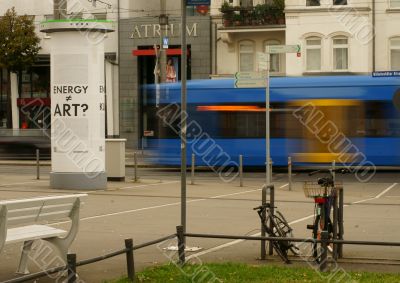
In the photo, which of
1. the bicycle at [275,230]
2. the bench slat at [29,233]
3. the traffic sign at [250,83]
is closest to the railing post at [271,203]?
the bicycle at [275,230]

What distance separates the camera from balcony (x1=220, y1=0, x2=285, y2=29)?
44.3 meters

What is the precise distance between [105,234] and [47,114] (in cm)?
3910

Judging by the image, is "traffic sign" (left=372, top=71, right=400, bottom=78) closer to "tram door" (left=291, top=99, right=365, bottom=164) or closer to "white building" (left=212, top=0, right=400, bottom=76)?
"tram door" (left=291, top=99, right=365, bottom=164)

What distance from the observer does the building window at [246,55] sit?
45875 mm

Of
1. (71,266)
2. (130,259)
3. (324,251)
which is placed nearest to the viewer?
(71,266)

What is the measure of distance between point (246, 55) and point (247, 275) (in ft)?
124

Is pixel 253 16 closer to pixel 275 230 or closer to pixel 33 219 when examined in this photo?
pixel 275 230

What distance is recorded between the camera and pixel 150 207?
56.7ft

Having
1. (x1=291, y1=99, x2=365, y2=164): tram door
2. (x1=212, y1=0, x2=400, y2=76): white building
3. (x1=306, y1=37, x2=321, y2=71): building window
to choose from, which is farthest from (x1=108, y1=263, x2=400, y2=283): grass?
(x1=306, y1=37, x2=321, y2=71): building window

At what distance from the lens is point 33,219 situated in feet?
29.5

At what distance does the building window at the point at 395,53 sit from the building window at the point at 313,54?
3.58 m

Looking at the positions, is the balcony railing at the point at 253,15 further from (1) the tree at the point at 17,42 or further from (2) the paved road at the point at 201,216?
(2) the paved road at the point at 201,216

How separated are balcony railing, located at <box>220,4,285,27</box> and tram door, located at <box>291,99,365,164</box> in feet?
49.7

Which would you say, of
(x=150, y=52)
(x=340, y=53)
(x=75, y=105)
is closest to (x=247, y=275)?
(x=75, y=105)
